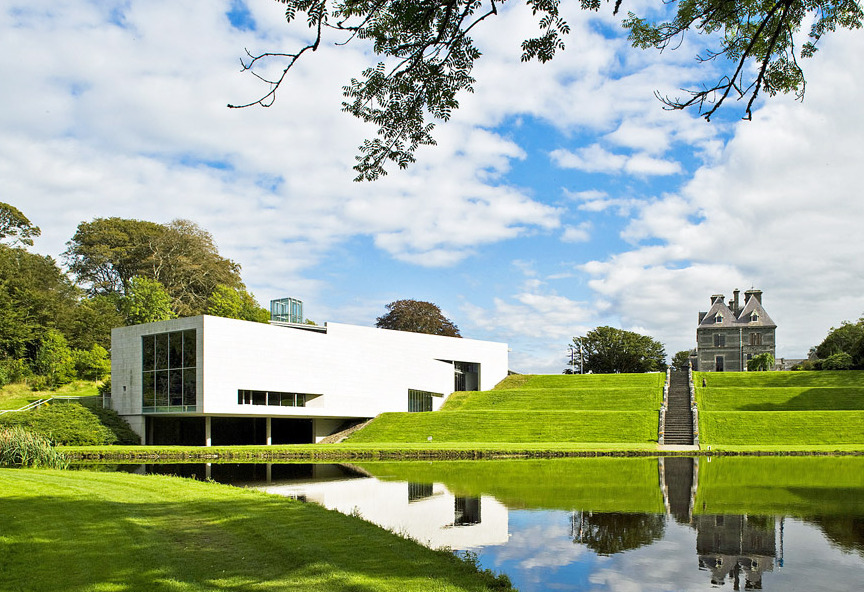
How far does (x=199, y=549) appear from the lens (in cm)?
820

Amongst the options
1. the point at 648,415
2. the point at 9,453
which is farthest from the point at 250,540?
the point at 648,415

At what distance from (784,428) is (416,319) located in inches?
1587

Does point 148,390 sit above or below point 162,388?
below

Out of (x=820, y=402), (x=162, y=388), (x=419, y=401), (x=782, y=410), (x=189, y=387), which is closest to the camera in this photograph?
(x=189, y=387)

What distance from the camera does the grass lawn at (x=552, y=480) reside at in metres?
14.6

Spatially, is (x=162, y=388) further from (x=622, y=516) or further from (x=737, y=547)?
(x=737, y=547)

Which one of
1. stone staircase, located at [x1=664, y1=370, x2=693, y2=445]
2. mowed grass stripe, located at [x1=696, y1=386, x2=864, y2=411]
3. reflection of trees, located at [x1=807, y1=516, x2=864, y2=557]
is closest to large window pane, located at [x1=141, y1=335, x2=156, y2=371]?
stone staircase, located at [x1=664, y1=370, x2=693, y2=445]

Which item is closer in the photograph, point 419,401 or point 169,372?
point 169,372

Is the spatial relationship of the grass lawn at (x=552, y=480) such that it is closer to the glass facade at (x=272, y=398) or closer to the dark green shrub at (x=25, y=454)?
the dark green shrub at (x=25, y=454)

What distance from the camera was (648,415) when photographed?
1487 inches

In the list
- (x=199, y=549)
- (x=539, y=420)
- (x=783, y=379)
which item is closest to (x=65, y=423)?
(x=539, y=420)

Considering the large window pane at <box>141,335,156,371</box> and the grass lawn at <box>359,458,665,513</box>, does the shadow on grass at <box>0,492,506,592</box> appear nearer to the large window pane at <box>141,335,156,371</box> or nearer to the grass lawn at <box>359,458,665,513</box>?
the grass lawn at <box>359,458,665,513</box>

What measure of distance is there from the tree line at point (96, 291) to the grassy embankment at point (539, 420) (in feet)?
69.8

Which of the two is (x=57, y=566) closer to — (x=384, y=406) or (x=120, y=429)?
(x=120, y=429)
